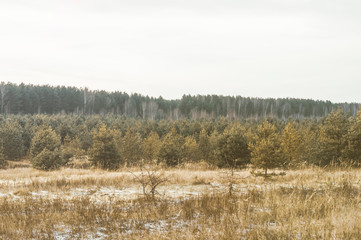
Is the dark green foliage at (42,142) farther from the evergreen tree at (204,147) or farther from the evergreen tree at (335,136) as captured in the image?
the evergreen tree at (335,136)

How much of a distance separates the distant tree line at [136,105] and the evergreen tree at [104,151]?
61792 mm

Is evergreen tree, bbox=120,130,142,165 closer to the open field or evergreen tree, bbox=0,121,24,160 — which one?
evergreen tree, bbox=0,121,24,160

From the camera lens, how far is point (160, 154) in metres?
22.9

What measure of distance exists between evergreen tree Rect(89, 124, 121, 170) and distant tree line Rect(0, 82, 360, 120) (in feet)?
203

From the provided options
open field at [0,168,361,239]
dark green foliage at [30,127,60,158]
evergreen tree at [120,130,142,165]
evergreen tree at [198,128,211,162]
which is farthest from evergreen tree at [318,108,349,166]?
dark green foliage at [30,127,60,158]

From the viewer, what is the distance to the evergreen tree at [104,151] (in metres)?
23.1

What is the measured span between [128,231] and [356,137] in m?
17.6

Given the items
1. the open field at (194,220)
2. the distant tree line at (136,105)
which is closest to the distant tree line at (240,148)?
the open field at (194,220)

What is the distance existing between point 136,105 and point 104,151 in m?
86.3

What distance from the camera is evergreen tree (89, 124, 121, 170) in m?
23.1

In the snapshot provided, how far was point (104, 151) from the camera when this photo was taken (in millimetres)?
23078

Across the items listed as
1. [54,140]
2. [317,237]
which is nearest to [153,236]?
[317,237]

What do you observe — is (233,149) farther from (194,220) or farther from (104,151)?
(194,220)

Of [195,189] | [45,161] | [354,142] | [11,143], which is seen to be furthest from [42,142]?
[354,142]
